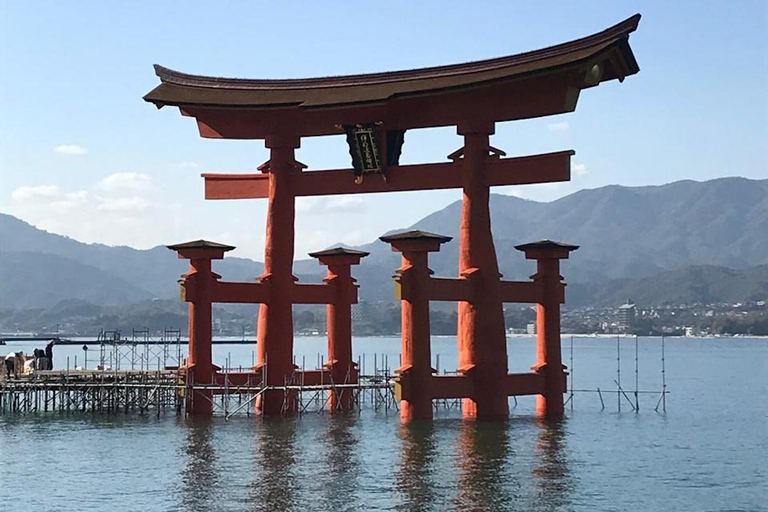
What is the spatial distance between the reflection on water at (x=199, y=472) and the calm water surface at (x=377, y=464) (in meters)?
0.05

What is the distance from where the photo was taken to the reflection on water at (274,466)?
2619 centimetres

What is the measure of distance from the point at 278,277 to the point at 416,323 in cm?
674

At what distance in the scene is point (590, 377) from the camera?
102125 mm

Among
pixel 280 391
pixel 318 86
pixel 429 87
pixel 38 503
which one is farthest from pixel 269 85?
pixel 38 503

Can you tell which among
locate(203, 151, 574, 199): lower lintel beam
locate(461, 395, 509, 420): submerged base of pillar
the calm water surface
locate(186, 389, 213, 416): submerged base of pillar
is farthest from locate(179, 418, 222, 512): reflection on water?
locate(203, 151, 574, 199): lower lintel beam

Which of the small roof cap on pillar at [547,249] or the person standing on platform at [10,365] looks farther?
the person standing on platform at [10,365]

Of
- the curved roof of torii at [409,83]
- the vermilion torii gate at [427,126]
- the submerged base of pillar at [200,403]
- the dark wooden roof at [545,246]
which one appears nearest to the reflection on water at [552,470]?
the vermilion torii gate at [427,126]

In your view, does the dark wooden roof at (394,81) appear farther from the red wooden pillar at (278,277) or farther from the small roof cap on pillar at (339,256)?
the small roof cap on pillar at (339,256)

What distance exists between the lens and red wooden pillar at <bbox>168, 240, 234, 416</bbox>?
133 feet

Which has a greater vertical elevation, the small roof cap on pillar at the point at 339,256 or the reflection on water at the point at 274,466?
the small roof cap on pillar at the point at 339,256

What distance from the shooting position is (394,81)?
134 ft

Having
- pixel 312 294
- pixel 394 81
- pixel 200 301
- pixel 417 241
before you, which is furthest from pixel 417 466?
pixel 394 81

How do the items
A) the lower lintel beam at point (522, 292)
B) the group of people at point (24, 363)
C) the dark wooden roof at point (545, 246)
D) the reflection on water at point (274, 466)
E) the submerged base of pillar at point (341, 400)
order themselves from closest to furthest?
the reflection on water at point (274, 466) → the lower lintel beam at point (522, 292) → the dark wooden roof at point (545, 246) → the submerged base of pillar at point (341, 400) → the group of people at point (24, 363)

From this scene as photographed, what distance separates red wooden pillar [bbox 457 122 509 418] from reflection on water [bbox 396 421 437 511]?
2.29 m
